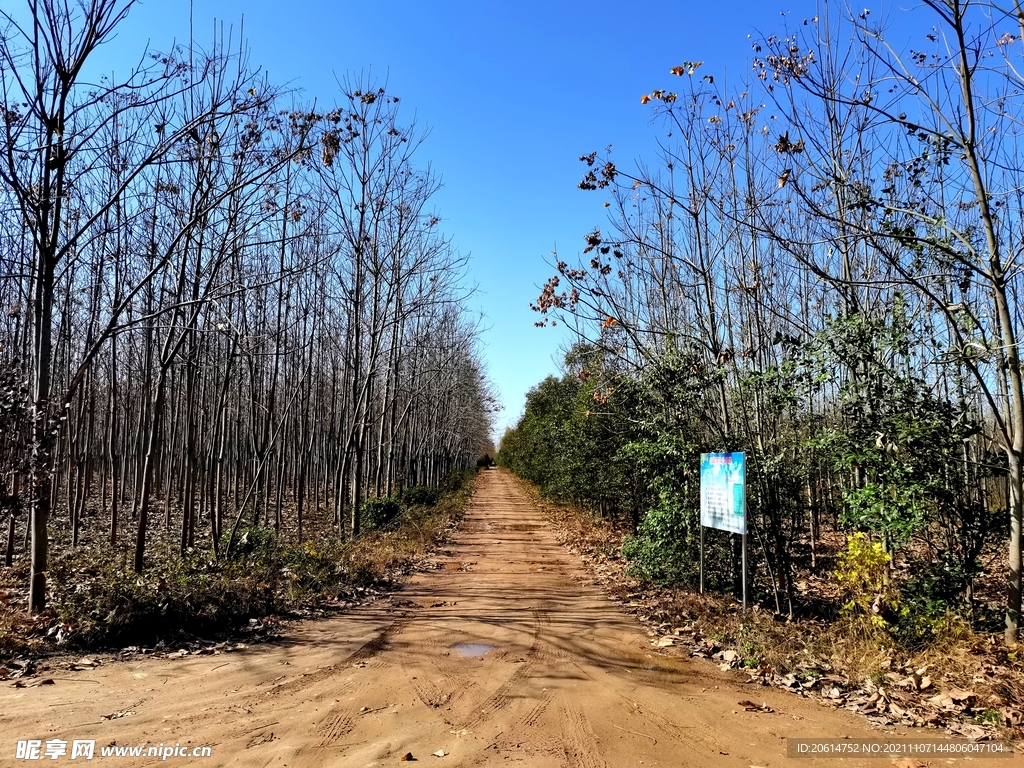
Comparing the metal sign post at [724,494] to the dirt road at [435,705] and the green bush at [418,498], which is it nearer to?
the dirt road at [435,705]

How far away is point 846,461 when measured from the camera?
651cm

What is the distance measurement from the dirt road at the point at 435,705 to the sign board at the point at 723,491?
5.54ft

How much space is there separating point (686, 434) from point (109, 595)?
293 inches

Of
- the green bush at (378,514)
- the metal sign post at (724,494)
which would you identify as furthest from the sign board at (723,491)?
the green bush at (378,514)

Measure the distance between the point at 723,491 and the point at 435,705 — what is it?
4431mm

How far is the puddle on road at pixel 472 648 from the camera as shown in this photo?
20.1ft

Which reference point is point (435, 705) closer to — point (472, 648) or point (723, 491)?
point (472, 648)

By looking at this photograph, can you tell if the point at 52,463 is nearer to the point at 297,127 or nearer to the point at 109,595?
the point at 109,595

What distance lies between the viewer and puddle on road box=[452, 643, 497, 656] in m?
6.13

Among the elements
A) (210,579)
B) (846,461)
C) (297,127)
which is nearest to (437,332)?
(297,127)

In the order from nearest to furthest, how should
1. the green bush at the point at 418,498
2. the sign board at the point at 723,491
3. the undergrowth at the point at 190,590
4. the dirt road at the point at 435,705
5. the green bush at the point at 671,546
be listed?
the dirt road at the point at 435,705 → the undergrowth at the point at 190,590 → the sign board at the point at 723,491 → the green bush at the point at 671,546 → the green bush at the point at 418,498

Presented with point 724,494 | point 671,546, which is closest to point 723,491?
point 724,494

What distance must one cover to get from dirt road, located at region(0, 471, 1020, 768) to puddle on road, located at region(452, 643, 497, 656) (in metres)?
0.02

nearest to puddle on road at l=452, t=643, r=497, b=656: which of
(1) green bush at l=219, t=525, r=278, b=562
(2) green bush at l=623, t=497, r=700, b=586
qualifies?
(2) green bush at l=623, t=497, r=700, b=586
